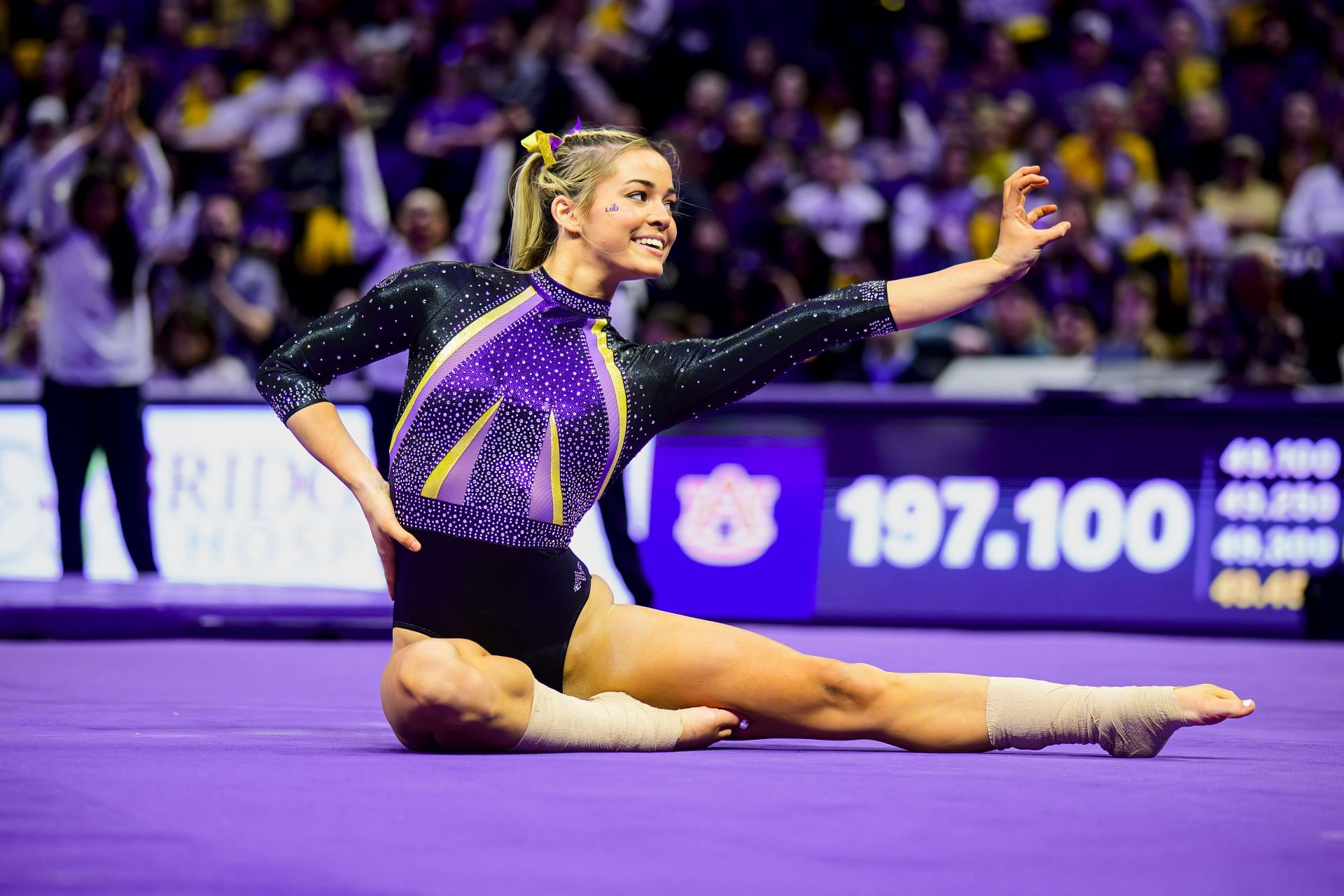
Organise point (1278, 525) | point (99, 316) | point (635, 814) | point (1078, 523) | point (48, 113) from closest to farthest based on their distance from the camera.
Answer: point (635, 814) → point (1278, 525) → point (1078, 523) → point (99, 316) → point (48, 113)

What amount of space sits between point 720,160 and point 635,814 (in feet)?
27.2

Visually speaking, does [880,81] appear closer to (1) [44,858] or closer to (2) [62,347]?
(2) [62,347]

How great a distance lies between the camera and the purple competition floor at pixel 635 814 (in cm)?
167

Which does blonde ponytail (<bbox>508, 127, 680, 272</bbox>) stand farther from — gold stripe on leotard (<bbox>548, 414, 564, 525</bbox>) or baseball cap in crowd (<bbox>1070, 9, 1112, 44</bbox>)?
baseball cap in crowd (<bbox>1070, 9, 1112, 44</bbox>)

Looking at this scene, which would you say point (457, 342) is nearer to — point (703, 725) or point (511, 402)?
point (511, 402)

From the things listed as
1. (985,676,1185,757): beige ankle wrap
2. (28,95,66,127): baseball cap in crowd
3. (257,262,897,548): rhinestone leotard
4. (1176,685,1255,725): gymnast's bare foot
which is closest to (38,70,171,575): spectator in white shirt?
(28,95,66,127): baseball cap in crowd

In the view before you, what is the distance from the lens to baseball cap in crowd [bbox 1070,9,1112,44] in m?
10.4

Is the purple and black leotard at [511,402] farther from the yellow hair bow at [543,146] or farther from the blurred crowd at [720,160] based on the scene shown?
the blurred crowd at [720,160]

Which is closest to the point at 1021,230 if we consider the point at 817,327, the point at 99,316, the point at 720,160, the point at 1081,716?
the point at 817,327

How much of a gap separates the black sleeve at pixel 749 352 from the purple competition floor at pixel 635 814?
25.7 inches

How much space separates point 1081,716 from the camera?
2809 millimetres

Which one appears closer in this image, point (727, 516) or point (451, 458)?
point (451, 458)

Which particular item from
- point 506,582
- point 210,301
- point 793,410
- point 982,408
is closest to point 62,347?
point 210,301

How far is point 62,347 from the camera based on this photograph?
24.0 feet
